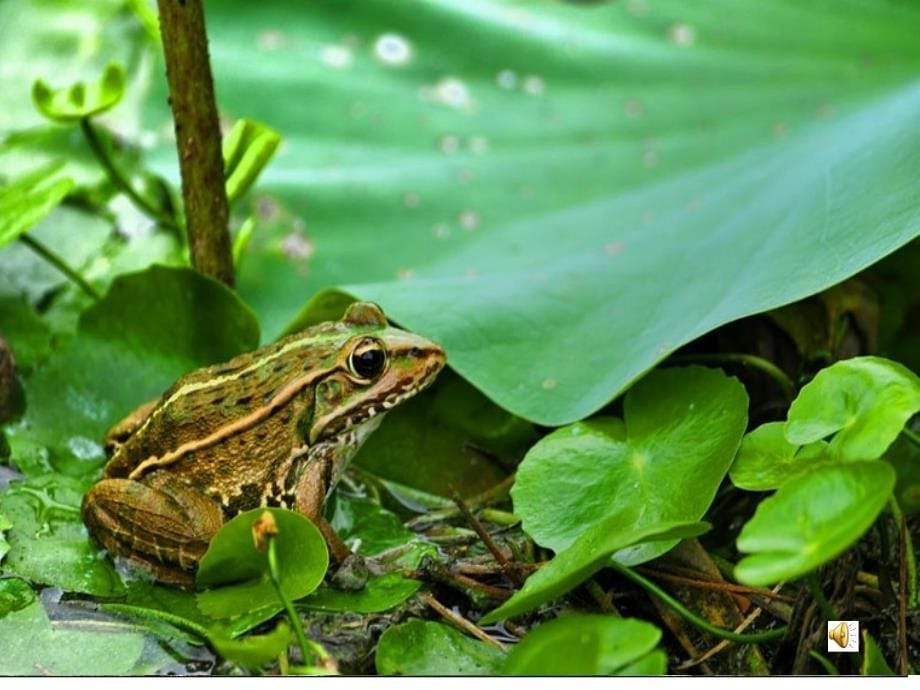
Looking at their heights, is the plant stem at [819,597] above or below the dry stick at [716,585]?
above

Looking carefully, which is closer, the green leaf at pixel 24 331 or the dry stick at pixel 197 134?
the dry stick at pixel 197 134

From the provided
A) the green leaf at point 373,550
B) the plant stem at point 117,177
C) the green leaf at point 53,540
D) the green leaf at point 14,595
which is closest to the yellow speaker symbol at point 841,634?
the green leaf at point 373,550

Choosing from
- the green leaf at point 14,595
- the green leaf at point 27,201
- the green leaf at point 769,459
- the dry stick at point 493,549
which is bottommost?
the green leaf at point 14,595

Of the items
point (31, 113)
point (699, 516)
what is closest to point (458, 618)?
point (699, 516)

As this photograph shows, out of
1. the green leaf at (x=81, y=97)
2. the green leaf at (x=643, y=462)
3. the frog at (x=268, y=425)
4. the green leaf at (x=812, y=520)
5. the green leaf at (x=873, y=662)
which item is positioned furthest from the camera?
the green leaf at (x=81, y=97)

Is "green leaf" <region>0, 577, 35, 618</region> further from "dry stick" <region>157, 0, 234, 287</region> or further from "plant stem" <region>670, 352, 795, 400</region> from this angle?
"plant stem" <region>670, 352, 795, 400</region>

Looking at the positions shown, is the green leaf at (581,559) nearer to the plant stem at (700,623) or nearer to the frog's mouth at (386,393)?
the plant stem at (700,623)
